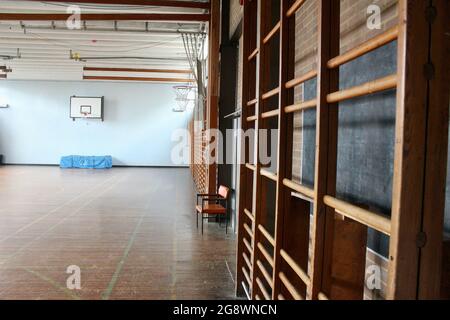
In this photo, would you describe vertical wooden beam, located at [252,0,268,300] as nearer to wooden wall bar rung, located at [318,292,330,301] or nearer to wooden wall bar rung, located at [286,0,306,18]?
wooden wall bar rung, located at [286,0,306,18]

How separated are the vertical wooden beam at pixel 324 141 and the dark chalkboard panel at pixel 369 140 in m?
0.28

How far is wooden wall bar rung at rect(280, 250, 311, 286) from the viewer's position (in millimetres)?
2255

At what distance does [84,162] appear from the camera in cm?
1855

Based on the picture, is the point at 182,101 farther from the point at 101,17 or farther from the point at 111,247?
the point at 111,247

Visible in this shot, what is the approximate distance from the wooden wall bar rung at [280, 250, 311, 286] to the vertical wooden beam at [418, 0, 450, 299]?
0.90 meters

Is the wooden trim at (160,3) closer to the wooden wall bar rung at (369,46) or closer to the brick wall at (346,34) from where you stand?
the brick wall at (346,34)

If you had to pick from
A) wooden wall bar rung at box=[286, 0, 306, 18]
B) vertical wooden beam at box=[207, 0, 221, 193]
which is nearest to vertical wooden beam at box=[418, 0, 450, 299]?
wooden wall bar rung at box=[286, 0, 306, 18]

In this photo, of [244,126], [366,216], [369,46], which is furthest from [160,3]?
[366,216]

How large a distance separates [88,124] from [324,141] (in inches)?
724

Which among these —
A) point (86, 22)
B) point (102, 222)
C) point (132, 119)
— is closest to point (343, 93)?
point (102, 222)

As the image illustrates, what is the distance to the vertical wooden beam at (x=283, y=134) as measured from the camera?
9.41 ft

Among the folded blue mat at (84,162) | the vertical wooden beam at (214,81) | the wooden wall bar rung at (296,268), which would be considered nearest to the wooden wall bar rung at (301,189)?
the wooden wall bar rung at (296,268)

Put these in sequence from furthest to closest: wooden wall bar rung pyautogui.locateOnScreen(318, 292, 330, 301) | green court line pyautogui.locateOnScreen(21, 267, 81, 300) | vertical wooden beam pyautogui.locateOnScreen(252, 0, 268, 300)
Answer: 1. green court line pyautogui.locateOnScreen(21, 267, 81, 300)
2. vertical wooden beam pyautogui.locateOnScreen(252, 0, 268, 300)
3. wooden wall bar rung pyautogui.locateOnScreen(318, 292, 330, 301)
